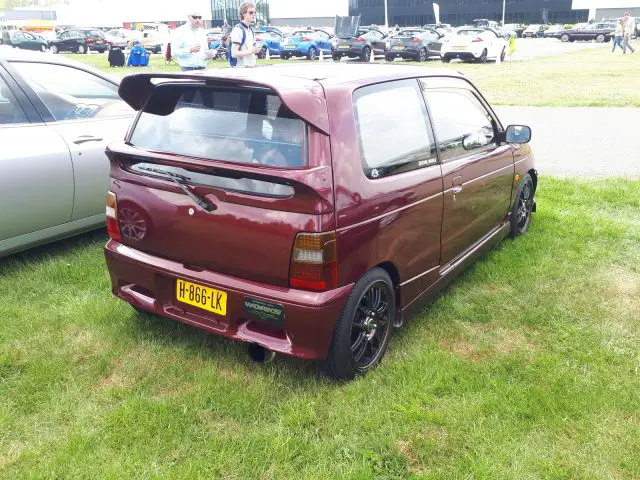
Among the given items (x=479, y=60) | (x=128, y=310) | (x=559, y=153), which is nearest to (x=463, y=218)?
(x=128, y=310)

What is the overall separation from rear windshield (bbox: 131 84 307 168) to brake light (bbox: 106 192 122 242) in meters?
0.34

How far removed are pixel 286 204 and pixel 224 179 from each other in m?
0.36

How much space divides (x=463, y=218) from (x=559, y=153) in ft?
18.1

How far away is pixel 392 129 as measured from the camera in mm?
3348

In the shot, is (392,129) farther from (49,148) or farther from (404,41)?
(404,41)

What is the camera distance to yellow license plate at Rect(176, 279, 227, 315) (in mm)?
3055

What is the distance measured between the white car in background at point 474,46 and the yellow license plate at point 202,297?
25098 millimetres

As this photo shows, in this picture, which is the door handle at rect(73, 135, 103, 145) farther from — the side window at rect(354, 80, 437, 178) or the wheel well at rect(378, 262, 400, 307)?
the wheel well at rect(378, 262, 400, 307)

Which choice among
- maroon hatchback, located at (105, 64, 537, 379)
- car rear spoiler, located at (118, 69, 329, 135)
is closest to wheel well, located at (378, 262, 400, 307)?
maroon hatchback, located at (105, 64, 537, 379)

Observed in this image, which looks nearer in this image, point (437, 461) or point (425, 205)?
point (437, 461)

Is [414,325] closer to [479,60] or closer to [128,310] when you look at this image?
[128,310]

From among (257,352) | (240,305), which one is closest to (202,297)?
(240,305)

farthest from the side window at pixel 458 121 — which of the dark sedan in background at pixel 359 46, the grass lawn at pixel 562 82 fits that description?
the dark sedan in background at pixel 359 46

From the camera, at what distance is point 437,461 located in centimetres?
268
